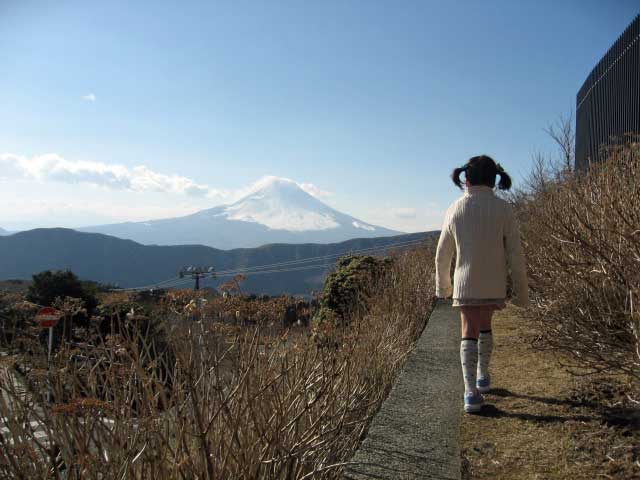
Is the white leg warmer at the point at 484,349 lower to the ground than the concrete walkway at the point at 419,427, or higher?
higher

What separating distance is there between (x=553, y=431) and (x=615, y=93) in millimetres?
26192

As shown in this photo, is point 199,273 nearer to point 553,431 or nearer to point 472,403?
point 472,403

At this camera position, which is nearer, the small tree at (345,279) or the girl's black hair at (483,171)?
the girl's black hair at (483,171)

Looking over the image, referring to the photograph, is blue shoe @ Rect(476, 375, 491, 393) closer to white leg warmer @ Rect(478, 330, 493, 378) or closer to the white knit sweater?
white leg warmer @ Rect(478, 330, 493, 378)

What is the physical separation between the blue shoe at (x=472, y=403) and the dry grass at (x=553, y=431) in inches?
2.3

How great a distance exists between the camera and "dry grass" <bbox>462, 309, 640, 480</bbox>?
2.46 m

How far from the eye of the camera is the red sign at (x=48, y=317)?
8.11 ft

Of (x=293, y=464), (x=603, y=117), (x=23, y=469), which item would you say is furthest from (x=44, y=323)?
(x=603, y=117)

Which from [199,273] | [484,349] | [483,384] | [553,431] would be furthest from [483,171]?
[199,273]

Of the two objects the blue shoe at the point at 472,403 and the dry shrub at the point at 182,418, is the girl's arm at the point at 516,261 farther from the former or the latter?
the dry shrub at the point at 182,418

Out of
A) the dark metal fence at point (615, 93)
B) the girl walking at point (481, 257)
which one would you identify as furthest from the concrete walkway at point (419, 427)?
the dark metal fence at point (615, 93)

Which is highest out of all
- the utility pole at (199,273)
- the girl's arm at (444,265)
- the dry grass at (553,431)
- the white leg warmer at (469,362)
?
the girl's arm at (444,265)

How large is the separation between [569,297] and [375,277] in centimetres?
786

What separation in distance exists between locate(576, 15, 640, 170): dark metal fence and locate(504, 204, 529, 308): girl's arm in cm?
1935
